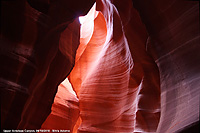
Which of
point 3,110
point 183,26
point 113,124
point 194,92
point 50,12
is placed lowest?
point 113,124

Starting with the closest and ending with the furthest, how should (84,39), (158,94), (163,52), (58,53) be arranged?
(163,52) < (58,53) < (158,94) < (84,39)

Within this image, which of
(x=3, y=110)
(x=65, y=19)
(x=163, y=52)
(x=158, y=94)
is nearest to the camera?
(x=3, y=110)

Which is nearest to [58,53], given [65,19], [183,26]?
[65,19]

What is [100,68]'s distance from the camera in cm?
929

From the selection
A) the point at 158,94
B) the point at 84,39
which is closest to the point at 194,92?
the point at 158,94

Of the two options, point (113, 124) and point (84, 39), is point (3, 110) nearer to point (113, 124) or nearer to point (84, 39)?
point (113, 124)

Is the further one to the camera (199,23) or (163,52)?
(163,52)

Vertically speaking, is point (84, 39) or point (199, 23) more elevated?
point (199, 23)

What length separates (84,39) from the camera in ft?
39.0

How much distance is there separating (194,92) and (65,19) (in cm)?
316

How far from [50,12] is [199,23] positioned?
118 inches

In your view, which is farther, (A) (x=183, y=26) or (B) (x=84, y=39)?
(B) (x=84, y=39)

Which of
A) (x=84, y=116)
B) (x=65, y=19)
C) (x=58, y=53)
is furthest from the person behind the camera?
(x=84, y=116)

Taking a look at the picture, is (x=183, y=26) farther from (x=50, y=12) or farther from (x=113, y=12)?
(x=113, y=12)
